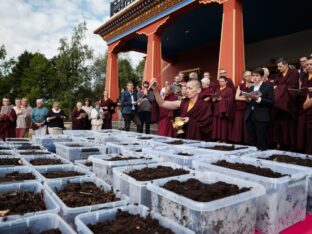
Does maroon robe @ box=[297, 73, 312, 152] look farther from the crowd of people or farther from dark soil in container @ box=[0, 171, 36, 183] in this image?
dark soil in container @ box=[0, 171, 36, 183]

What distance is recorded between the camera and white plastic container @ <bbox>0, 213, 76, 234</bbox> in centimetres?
102

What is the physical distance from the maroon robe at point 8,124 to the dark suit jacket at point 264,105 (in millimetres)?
5374

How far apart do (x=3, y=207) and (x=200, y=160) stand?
1154 millimetres

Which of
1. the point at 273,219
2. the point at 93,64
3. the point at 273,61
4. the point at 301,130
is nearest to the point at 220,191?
the point at 273,219

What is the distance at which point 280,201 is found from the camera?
4.42 ft

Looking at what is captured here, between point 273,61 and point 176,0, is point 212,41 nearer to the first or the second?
point 273,61

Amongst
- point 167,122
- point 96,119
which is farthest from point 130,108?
point 167,122

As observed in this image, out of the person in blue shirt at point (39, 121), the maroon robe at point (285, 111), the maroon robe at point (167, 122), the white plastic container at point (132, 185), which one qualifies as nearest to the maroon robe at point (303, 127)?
the maroon robe at point (285, 111)

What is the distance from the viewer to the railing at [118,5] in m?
9.95

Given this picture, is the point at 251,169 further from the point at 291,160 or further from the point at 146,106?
the point at 146,106

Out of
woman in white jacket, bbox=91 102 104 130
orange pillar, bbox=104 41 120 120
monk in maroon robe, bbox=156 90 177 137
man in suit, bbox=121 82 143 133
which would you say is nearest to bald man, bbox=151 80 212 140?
monk in maroon robe, bbox=156 90 177 137

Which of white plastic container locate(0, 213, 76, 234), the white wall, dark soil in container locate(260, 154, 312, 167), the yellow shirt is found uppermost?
the white wall

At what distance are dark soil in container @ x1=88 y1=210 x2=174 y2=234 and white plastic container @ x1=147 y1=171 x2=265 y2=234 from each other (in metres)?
0.11

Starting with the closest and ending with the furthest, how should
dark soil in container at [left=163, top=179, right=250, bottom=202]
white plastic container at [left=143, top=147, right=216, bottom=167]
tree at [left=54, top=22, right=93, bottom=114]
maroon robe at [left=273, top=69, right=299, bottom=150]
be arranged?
1. dark soil in container at [left=163, top=179, right=250, bottom=202]
2. white plastic container at [left=143, top=147, right=216, bottom=167]
3. maroon robe at [left=273, top=69, right=299, bottom=150]
4. tree at [left=54, top=22, right=93, bottom=114]
